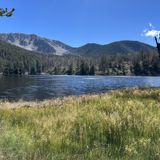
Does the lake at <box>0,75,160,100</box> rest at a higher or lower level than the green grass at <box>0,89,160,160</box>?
lower

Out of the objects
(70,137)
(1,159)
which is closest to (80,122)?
(70,137)

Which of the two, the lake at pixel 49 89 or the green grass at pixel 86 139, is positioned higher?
the green grass at pixel 86 139

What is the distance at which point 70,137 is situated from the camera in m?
11.3

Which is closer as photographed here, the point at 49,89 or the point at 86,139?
the point at 86,139

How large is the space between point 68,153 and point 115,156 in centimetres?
114

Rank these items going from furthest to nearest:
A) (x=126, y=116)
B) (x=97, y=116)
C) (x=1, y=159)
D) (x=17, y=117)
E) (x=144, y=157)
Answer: (x=17, y=117), (x=97, y=116), (x=126, y=116), (x=144, y=157), (x=1, y=159)

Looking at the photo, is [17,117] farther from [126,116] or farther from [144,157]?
[144,157]

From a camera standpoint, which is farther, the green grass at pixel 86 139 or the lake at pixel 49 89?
the lake at pixel 49 89

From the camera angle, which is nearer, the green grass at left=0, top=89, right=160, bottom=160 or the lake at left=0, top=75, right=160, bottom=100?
the green grass at left=0, top=89, right=160, bottom=160

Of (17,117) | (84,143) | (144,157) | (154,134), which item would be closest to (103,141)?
(84,143)

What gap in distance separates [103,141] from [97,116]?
3.02 meters

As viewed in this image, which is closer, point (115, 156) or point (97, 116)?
point (115, 156)

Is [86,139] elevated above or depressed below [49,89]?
above

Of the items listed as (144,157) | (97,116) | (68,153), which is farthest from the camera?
(97,116)
